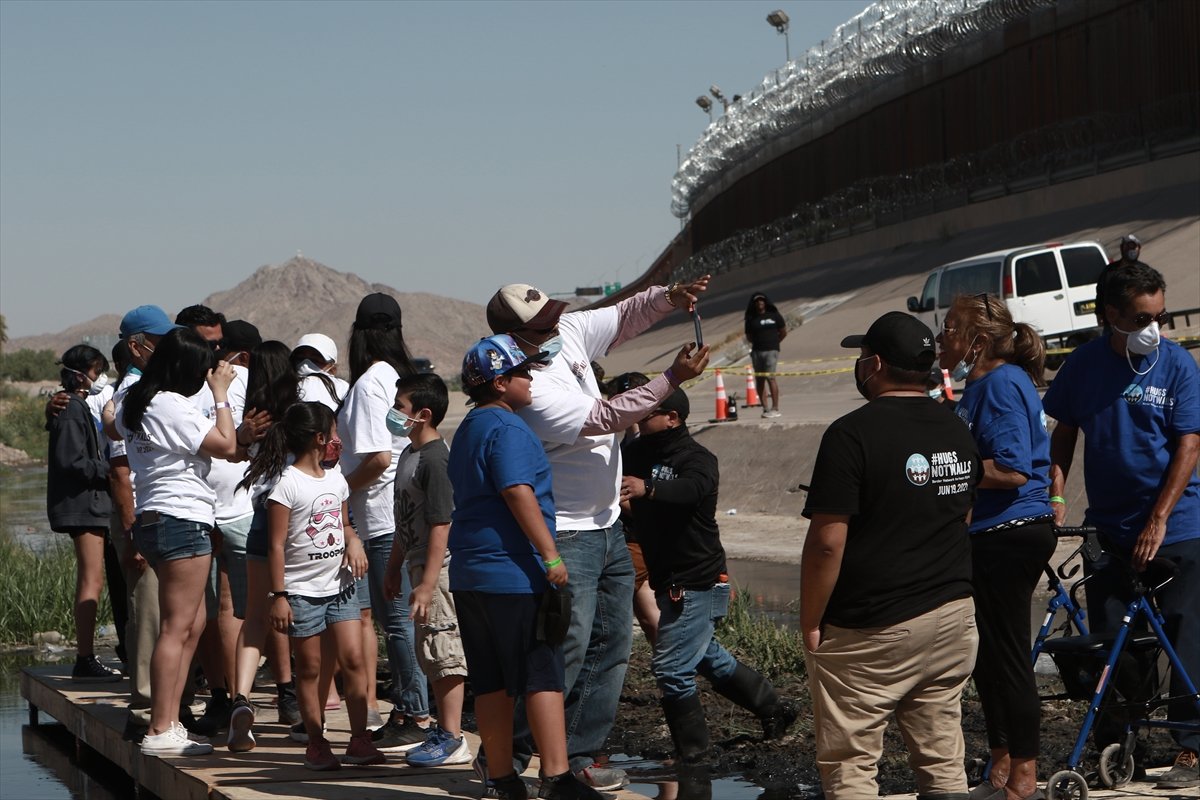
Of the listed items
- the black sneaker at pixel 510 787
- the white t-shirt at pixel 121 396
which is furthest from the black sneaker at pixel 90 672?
the black sneaker at pixel 510 787

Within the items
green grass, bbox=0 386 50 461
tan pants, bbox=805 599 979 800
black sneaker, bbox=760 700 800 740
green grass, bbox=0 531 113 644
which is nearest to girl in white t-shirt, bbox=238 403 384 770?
black sneaker, bbox=760 700 800 740

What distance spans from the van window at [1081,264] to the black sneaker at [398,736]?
17779 millimetres

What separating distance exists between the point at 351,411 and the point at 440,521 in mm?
995

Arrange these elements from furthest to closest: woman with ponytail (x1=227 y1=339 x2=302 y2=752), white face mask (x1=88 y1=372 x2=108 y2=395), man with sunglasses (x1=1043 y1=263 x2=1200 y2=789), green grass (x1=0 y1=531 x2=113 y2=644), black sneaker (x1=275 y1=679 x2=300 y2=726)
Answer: green grass (x1=0 y1=531 x2=113 y2=644)
white face mask (x1=88 y1=372 x2=108 y2=395)
black sneaker (x1=275 y1=679 x2=300 y2=726)
woman with ponytail (x1=227 y1=339 x2=302 y2=752)
man with sunglasses (x1=1043 y1=263 x2=1200 y2=789)

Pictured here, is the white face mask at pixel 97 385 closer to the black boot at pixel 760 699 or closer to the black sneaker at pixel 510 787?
the black boot at pixel 760 699

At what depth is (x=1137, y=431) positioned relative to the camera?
6.55 m

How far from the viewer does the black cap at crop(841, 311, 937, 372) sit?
5.20 m

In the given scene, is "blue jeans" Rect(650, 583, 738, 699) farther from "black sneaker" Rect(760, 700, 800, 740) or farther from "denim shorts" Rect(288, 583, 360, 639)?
"denim shorts" Rect(288, 583, 360, 639)

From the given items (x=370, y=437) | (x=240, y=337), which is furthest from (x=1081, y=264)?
(x=370, y=437)

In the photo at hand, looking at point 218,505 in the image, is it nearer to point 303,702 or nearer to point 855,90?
point 303,702

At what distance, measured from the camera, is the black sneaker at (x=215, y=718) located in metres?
7.91

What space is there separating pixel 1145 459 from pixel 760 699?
2165 mm

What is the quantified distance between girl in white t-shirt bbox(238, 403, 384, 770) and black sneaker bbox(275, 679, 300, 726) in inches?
39.3

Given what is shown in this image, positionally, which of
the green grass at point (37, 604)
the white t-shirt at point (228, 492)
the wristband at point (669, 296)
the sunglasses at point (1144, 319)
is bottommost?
the green grass at point (37, 604)
